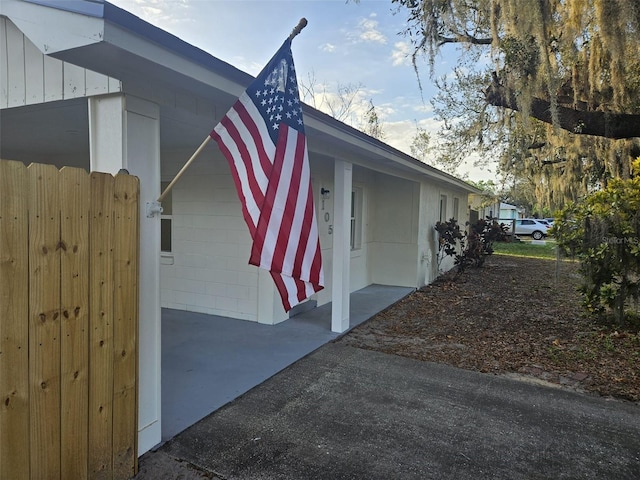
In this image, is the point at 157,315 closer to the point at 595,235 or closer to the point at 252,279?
the point at 252,279

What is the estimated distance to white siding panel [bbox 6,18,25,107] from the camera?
3020 millimetres

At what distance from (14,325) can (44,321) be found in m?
0.14

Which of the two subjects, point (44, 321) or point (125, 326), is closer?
point (44, 321)

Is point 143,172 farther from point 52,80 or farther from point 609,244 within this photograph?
point 609,244

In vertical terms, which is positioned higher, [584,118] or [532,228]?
[584,118]

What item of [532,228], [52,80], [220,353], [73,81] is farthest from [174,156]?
[532,228]

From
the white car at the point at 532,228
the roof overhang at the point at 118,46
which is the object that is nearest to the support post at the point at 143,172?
the roof overhang at the point at 118,46

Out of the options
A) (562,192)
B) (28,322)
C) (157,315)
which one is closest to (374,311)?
(157,315)

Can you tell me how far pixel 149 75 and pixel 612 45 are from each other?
206 inches

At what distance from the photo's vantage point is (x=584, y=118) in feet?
21.5

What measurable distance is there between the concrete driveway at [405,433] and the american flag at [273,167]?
3.62ft

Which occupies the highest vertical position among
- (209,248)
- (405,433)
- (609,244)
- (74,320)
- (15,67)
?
(15,67)

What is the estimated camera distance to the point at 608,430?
3.21m

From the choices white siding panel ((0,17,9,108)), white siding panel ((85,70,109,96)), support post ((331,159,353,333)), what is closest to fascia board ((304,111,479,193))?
support post ((331,159,353,333))
